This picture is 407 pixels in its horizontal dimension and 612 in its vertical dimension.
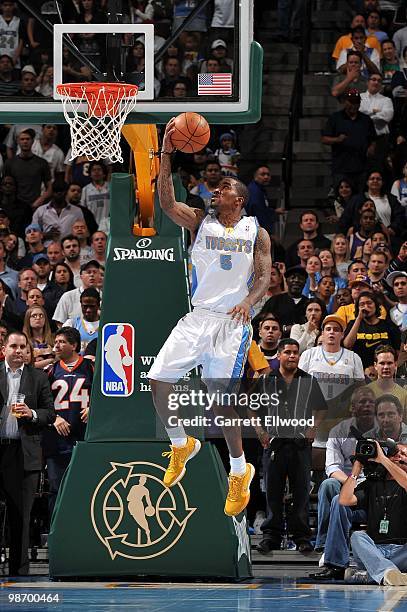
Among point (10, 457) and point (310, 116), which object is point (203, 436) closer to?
point (10, 457)

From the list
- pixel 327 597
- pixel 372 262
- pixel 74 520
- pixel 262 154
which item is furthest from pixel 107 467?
pixel 262 154

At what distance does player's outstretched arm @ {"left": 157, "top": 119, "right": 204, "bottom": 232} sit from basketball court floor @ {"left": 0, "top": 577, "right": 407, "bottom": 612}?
2.48 m

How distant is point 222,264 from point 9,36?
9539 mm

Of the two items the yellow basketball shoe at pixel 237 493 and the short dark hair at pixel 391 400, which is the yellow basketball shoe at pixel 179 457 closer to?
the yellow basketball shoe at pixel 237 493

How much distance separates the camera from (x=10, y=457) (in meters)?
10.6

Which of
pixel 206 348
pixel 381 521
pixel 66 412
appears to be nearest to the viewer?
pixel 206 348

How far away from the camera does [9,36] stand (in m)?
18.0

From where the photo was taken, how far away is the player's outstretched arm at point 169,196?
29.7 feet

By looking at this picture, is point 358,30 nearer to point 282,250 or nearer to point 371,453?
point 282,250

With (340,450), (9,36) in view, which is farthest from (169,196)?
(9,36)

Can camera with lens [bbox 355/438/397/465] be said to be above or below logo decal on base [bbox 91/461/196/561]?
above

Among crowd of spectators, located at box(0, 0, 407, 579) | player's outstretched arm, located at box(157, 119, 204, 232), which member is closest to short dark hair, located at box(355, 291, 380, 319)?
crowd of spectators, located at box(0, 0, 407, 579)

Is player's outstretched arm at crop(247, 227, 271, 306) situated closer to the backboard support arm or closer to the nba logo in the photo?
the nba logo

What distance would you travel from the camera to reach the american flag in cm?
965
